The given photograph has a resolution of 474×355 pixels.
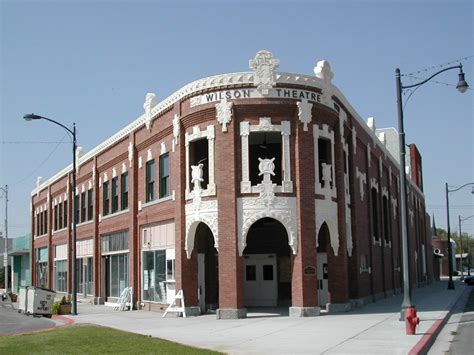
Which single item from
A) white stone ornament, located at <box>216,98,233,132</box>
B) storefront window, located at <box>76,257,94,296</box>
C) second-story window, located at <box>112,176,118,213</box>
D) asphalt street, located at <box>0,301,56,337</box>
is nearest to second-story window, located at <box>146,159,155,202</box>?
second-story window, located at <box>112,176,118,213</box>

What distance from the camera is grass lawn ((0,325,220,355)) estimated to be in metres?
14.9

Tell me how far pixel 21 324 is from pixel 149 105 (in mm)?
11776

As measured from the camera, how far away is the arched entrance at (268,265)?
2986 cm

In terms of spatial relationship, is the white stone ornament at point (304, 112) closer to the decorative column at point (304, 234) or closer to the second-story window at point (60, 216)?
the decorative column at point (304, 234)

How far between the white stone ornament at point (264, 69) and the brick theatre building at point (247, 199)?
0.13 feet

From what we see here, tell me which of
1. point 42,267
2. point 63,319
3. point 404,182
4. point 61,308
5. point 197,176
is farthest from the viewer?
point 42,267

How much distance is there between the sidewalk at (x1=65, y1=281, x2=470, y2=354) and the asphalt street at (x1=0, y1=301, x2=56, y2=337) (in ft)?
5.60

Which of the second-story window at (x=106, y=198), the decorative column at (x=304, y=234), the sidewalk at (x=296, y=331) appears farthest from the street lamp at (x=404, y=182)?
the second-story window at (x=106, y=198)

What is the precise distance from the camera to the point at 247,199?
2483cm

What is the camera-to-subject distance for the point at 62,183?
50.5 m

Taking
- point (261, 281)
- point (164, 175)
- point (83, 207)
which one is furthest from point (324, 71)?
point (83, 207)

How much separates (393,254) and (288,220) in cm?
2092

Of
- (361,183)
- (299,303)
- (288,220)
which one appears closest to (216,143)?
(288,220)

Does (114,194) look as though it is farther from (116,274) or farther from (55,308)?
(55,308)
